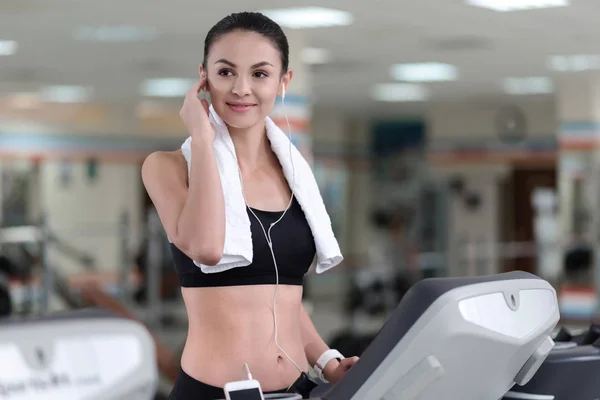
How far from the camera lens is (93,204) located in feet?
50.7

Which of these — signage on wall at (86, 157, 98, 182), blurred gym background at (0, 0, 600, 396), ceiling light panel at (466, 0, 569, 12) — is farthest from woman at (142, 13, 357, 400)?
signage on wall at (86, 157, 98, 182)

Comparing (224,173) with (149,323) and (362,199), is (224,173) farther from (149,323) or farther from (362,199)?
A: (362,199)

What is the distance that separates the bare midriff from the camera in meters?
1.53

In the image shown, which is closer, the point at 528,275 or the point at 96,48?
the point at 528,275

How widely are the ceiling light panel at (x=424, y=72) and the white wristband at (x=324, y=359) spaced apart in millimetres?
9636

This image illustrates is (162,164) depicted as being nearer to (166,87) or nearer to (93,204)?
(166,87)

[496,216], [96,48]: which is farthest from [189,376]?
[496,216]

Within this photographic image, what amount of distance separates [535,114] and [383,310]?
6508mm

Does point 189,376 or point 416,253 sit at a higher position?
point 189,376

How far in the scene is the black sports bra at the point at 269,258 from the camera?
1.53 meters

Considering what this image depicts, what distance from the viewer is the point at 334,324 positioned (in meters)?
12.3

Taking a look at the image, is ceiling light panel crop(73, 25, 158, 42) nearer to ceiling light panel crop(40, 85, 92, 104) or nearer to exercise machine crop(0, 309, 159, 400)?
ceiling light panel crop(40, 85, 92, 104)

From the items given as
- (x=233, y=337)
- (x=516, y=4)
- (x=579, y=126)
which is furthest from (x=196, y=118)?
(x=579, y=126)

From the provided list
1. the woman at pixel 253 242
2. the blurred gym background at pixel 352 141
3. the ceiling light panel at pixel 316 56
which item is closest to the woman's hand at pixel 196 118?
the woman at pixel 253 242
